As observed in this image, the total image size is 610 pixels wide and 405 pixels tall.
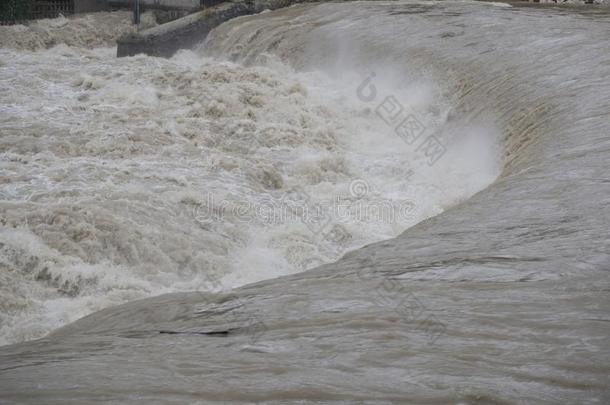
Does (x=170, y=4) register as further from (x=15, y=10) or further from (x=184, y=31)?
(x=15, y=10)

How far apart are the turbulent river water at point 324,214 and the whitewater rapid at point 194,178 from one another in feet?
0.09

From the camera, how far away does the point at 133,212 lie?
6.58 metres

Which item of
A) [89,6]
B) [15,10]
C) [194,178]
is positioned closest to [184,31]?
[89,6]

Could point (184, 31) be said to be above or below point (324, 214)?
above

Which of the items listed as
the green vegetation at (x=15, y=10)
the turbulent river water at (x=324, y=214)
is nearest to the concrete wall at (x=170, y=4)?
the green vegetation at (x=15, y=10)

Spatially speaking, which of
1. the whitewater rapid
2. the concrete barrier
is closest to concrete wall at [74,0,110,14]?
the concrete barrier

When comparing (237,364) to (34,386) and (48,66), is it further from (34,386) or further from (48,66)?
(48,66)

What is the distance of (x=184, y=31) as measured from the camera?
16297mm

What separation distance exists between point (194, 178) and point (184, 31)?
30.2 ft

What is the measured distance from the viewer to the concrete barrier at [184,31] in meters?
15.9

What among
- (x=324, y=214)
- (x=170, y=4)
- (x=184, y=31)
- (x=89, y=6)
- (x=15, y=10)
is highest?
(x=170, y=4)

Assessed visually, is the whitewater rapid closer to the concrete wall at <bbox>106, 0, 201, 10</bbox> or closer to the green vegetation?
the green vegetation

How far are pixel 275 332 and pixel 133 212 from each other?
11.3 feet

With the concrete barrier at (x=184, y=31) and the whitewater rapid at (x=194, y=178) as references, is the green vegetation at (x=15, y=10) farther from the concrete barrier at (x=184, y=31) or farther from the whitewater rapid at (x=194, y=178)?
the whitewater rapid at (x=194, y=178)
